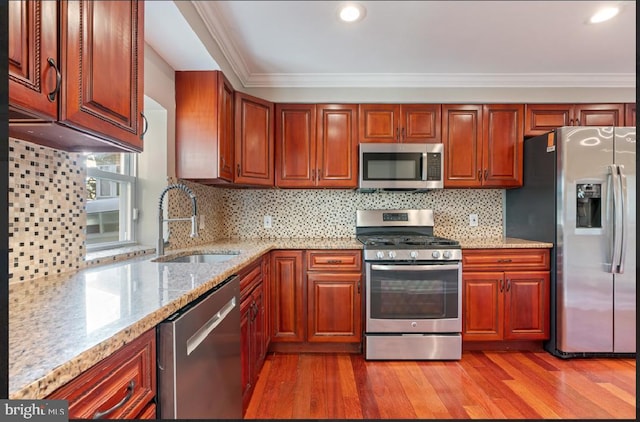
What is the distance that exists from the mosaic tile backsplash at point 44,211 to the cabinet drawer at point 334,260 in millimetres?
1510

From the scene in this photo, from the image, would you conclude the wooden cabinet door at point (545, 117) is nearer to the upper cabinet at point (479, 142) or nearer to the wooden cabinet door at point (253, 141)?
the upper cabinet at point (479, 142)

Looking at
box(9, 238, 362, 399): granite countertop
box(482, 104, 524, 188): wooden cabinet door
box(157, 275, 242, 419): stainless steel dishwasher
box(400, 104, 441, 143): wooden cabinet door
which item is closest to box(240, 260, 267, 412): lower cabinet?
box(157, 275, 242, 419): stainless steel dishwasher

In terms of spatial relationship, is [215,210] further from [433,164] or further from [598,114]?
[598,114]

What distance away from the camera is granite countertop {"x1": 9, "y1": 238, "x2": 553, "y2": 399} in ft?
1.75

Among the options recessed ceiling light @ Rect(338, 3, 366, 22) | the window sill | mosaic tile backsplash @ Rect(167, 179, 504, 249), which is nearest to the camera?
the window sill

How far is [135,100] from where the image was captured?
1169 millimetres

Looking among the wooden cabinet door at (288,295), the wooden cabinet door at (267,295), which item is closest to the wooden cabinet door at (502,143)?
the wooden cabinet door at (288,295)

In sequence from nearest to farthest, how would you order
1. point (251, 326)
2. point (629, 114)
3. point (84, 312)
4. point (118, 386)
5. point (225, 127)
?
point (118, 386) < point (84, 312) < point (251, 326) < point (225, 127) < point (629, 114)

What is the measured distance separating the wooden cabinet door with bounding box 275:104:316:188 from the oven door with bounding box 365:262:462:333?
3.29ft

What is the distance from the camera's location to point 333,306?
8.06 feet

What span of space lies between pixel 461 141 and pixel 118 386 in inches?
113

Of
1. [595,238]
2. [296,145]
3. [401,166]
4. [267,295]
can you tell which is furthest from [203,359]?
[595,238]

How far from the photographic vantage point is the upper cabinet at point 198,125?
2.17 m

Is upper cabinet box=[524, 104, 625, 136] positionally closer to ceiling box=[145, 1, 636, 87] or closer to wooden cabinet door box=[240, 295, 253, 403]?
ceiling box=[145, 1, 636, 87]
